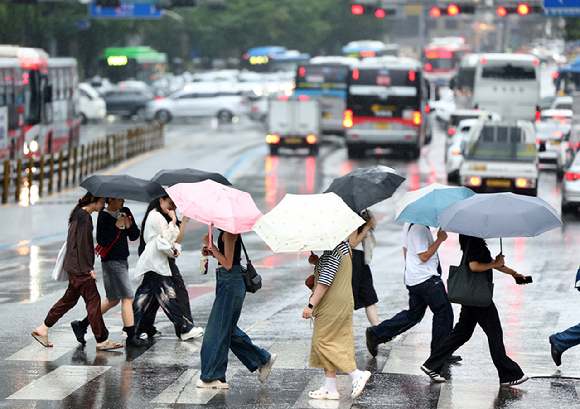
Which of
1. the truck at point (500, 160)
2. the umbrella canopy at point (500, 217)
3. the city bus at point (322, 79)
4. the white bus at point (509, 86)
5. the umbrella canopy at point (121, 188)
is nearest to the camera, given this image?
the umbrella canopy at point (500, 217)

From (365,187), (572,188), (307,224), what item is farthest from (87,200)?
(572,188)

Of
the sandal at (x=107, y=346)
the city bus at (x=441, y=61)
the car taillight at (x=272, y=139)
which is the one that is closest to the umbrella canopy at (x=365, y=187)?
the sandal at (x=107, y=346)

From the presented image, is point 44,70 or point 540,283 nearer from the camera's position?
point 540,283

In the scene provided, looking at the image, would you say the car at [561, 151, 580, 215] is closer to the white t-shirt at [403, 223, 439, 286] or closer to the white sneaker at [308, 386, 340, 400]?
the white t-shirt at [403, 223, 439, 286]

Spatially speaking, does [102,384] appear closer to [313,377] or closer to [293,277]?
[313,377]

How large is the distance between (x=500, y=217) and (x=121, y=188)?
366 cm

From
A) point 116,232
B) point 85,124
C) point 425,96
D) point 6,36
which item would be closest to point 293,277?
point 116,232

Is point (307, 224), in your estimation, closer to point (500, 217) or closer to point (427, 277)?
point (500, 217)

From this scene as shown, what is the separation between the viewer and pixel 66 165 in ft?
99.5

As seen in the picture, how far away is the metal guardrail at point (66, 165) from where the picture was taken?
23.2m

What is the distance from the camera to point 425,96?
35.7 metres

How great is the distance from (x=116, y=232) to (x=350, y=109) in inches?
963

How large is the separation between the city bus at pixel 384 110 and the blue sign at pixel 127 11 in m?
20.7

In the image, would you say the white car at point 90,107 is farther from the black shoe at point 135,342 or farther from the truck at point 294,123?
the black shoe at point 135,342
